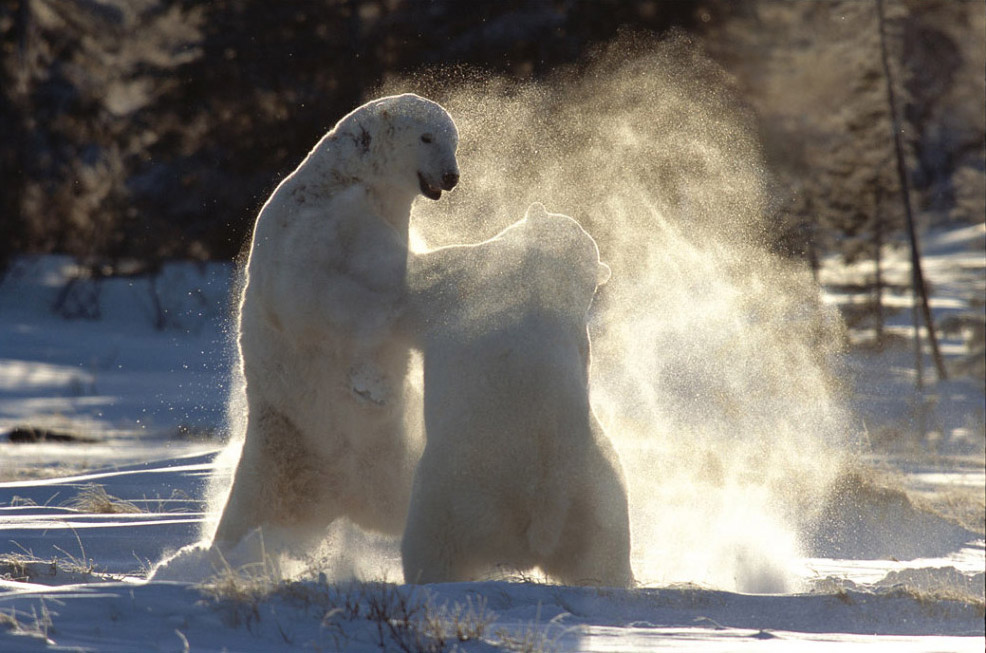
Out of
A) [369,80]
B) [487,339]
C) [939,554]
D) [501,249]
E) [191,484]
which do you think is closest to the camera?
[487,339]

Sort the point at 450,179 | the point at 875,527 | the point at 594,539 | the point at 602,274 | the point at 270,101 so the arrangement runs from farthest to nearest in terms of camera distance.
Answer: the point at 270,101 < the point at 875,527 < the point at 602,274 < the point at 450,179 < the point at 594,539

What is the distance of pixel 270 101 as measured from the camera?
23.9 meters

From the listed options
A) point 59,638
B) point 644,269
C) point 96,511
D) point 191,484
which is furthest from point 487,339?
point 191,484

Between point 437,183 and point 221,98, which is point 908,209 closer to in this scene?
point 221,98

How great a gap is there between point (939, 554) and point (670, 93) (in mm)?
12963

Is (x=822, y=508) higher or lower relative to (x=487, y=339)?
lower

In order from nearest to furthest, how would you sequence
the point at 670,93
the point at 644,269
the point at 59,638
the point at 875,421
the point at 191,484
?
the point at 59,638, the point at 644,269, the point at 191,484, the point at 875,421, the point at 670,93

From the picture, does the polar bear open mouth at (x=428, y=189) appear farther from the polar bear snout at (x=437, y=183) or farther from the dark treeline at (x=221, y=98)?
the dark treeline at (x=221, y=98)

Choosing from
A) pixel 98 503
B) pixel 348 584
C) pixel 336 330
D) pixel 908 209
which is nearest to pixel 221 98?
pixel 908 209

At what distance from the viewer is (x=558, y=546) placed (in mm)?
5133

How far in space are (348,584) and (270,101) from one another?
2005cm

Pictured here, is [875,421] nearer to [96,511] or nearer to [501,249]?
[96,511]

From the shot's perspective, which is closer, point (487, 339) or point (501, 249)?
point (487, 339)

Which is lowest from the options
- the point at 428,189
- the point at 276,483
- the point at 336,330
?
the point at 276,483
